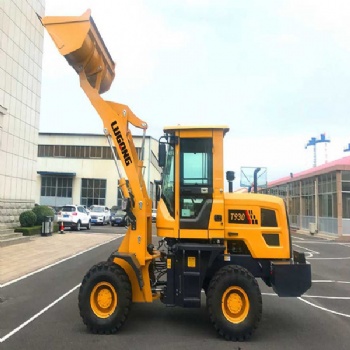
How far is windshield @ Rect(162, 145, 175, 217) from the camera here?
6.68 m

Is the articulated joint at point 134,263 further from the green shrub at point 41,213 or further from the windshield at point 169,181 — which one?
the green shrub at point 41,213

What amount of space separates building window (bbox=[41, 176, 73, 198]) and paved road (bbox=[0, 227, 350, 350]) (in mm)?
45231

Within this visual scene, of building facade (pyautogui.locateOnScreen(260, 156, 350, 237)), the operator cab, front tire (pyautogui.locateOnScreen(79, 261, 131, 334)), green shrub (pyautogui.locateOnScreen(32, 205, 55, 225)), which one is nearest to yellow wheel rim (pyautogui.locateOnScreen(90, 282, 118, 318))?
front tire (pyautogui.locateOnScreen(79, 261, 131, 334))

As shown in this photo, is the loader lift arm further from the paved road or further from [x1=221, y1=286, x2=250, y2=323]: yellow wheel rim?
[x1=221, y1=286, x2=250, y2=323]: yellow wheel rim

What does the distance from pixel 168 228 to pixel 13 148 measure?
16.0 m

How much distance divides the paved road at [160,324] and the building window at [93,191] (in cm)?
4362

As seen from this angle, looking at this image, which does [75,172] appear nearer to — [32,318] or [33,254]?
[33,254]

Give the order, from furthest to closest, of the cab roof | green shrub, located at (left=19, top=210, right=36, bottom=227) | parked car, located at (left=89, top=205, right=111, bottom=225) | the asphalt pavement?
parked car, located at (left=89, top=205, right=111, bottom=225) < green shrub, located at (left=19, top=210, right=36, bottom=227) < the asphalt pavement < the cab roof

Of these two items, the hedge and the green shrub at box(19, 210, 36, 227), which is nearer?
the hedge

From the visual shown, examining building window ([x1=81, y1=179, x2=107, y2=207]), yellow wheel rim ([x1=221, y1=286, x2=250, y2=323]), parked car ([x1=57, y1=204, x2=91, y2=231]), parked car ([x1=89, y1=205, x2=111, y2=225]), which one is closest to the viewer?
yellow wheel rim ([x1=221, y1=286, x2=250, y2=323])

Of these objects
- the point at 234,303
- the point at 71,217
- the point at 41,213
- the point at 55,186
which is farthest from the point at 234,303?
the point at 55,186

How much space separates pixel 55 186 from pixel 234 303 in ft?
166

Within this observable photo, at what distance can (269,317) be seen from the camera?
24.1 feet

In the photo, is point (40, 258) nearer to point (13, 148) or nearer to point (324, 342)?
point (13, 148)
